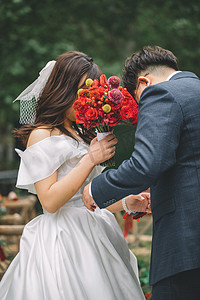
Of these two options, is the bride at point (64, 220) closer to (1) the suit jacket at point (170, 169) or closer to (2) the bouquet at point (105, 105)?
(2) the bouquet at point (105, 105)

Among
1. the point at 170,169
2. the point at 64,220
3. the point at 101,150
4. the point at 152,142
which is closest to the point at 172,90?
the point at 152,142

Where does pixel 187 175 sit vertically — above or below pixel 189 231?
above

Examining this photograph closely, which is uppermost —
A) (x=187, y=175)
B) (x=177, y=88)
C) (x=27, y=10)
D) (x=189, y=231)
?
(x=27, y=10)

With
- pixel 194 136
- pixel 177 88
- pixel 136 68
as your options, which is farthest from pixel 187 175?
pixel 136 68

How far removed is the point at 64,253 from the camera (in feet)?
8.34

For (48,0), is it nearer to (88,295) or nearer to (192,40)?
(192,40)

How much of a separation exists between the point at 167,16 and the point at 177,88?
10026 millimetres

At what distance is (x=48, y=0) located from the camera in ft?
29.7

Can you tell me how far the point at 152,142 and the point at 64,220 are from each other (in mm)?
973

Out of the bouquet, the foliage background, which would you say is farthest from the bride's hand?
the foliage background

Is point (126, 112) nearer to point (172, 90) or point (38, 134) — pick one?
point (172, 90)

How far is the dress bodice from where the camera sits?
2.56 metres

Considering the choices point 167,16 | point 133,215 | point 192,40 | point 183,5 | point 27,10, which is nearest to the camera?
point 133,215

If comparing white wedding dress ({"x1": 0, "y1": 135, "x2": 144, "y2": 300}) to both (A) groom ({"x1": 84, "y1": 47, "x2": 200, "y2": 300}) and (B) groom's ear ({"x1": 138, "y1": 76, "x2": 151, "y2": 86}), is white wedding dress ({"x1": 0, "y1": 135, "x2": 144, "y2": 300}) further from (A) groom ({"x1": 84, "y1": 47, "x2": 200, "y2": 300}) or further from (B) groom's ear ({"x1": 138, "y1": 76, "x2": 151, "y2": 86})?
(B) groom's ear ({"x1": 138, "y1": 76, "x2": 151, "y2": 86})
